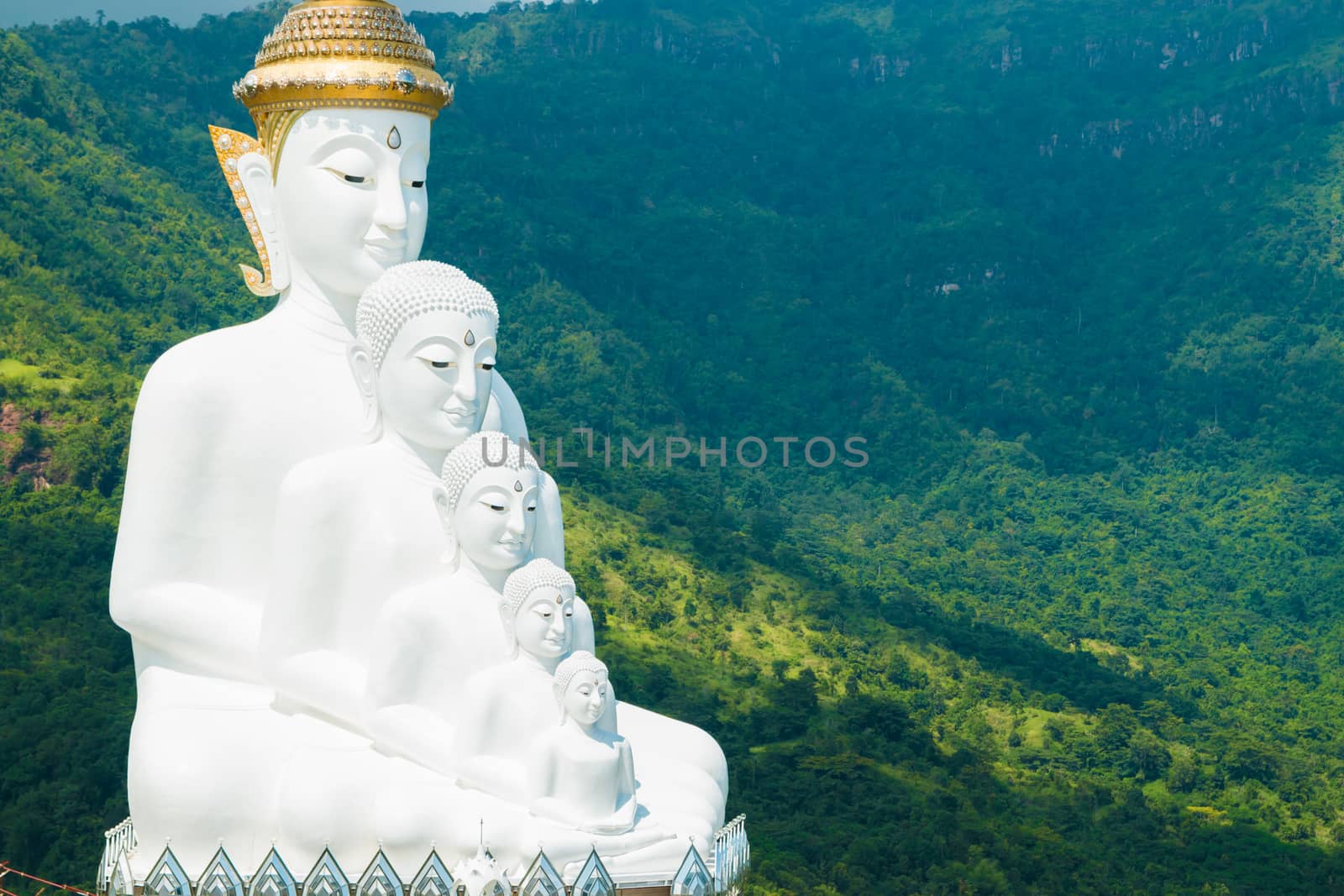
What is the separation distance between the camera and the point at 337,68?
9.61 m

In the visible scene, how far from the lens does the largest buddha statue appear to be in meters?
9.42

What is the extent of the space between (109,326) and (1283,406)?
24.1 metres

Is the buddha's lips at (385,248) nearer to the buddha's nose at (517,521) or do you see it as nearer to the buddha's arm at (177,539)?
the buddha's arm at (177,539)

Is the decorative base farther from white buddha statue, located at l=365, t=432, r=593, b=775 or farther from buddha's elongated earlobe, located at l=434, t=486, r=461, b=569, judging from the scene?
buddha's elongated earlobe, located at l=434, t=486, r=461, b=569

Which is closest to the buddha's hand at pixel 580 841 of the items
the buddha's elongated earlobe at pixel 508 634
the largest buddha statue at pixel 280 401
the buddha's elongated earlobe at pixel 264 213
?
the largest buddha statue at pixel 280 401

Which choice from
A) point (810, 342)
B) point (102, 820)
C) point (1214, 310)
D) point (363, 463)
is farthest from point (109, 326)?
point (1214, 310)

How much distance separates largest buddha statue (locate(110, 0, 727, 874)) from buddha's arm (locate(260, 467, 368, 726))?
2cm

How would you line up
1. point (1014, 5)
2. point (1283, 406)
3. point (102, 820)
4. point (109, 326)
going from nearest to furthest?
point (102, 820), point (109, 326), point (1283, 406), point (1014, 5)

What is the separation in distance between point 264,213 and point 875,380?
3358cm

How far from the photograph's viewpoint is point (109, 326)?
3038 centimetres

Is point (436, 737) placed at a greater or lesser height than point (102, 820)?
greater

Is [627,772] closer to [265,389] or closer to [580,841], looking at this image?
[580,841]

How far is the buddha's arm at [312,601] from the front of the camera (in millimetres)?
9133

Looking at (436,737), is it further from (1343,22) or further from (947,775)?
(1343,22)
